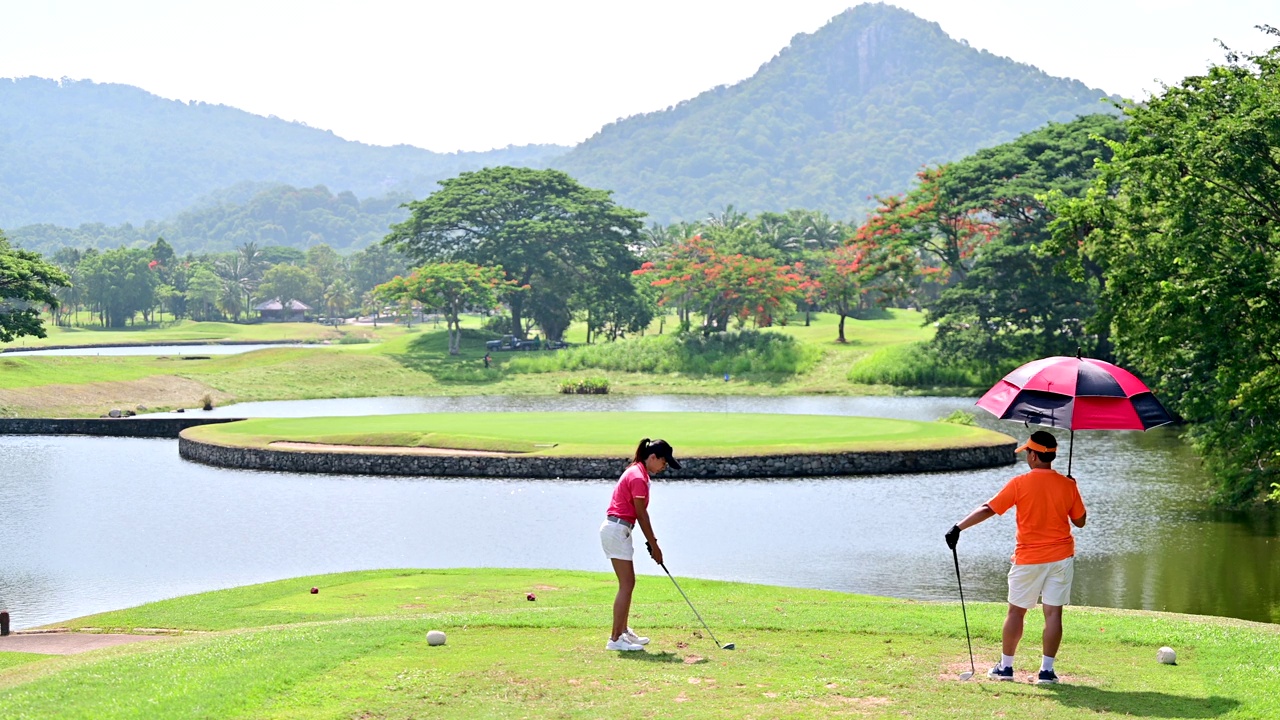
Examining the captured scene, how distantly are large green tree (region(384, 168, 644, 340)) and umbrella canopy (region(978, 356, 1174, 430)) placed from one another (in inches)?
3729

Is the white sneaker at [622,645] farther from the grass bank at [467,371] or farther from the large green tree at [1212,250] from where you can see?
the grass bank at [467,371]

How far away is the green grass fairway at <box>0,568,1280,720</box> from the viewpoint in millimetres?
12805

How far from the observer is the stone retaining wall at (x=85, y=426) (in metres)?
61.6

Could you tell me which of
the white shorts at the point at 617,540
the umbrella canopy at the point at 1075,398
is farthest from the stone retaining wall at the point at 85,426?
the umbrella canopy at the point at 1075,398

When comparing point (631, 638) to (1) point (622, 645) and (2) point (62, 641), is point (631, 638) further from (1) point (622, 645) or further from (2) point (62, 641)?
(2) point (62, 641)

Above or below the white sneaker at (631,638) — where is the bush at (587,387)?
below

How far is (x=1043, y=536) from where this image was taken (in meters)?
13.7

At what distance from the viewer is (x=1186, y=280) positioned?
104ft

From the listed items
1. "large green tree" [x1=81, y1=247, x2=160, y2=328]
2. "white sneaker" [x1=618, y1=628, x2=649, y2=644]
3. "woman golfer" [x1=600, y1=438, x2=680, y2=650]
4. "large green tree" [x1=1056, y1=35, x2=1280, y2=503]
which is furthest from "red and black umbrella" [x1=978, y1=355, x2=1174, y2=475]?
"large green tree" [x1=81, y1=247, x2=160, y2=328]

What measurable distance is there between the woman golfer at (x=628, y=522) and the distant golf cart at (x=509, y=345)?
90.8 m

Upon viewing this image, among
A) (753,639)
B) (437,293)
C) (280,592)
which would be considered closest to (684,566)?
(280,592)

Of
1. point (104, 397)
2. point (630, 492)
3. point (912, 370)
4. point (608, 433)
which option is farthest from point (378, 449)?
point (912, 370)

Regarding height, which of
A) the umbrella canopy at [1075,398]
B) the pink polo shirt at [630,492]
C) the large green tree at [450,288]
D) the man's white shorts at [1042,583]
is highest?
the large green tree at [450,288]

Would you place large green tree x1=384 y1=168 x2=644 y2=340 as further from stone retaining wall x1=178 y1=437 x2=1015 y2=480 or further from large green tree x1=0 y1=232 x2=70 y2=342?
stone retaining wall x1=178 y1=437 x2=1015 y2=480
